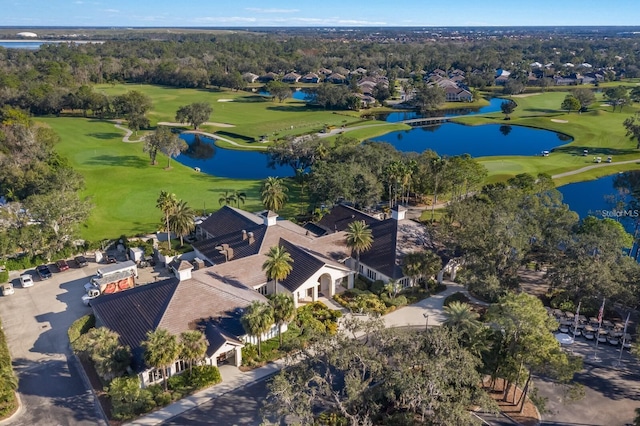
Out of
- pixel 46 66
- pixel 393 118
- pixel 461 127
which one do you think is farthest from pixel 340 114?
pixel 46 66

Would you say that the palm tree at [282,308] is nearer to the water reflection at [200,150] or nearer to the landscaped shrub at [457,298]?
the landscaped shrub at [457,298]

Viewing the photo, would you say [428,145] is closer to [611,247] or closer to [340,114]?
[340,114]

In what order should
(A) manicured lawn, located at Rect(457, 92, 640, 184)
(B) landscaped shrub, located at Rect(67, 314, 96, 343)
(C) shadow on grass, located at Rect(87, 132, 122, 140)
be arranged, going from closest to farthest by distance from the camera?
(B) landscaped shrub, located at Rect(67, 314, 96, 343)
(A) manicured lawn, located at Rect(457, 92, 640, 184)
(C) shadow on grass, located at Rect(87, 132, 122, 140)

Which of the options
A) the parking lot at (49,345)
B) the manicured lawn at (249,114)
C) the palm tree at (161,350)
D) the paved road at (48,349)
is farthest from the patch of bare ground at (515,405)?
the manicured lawn at (249,114)

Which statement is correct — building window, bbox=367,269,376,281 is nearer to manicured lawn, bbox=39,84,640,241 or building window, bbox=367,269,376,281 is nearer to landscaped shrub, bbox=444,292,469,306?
landscaped shrub, bbox=444,292,469,306

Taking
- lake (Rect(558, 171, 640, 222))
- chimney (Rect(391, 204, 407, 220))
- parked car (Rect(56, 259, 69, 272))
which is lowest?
parked car (Rect(56, 259, 69, 272))

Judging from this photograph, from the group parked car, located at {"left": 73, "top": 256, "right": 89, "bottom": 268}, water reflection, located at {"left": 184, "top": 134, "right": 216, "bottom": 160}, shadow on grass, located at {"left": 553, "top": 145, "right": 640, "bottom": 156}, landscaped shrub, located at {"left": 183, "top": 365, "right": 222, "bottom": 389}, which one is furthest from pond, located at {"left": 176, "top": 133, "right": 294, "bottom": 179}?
shadow on grass, located at {"left": 553, "top": 145, "right": 640, "bottom": 156}

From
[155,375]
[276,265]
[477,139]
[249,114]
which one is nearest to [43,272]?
[155,375]
